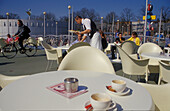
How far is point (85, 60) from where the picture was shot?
184 cm

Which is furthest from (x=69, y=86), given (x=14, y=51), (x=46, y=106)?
(x=14, y=51)

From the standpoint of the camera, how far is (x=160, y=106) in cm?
123

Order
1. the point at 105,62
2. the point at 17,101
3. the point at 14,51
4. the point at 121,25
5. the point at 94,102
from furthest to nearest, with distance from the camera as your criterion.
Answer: the point at 121,25 < the point at 14,51 < the point at 105,62 < the point at 17,101 < the point at 94,102

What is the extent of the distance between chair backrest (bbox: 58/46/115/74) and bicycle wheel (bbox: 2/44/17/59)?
5686 mm

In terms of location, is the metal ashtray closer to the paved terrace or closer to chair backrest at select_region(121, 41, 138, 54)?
the paved terrace

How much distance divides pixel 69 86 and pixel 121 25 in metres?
35.5

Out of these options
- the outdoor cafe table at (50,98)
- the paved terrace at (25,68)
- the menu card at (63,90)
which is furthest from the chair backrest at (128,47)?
the menu card at (63,90)

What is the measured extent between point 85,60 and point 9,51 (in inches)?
251

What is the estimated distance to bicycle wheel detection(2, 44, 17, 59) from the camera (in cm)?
668

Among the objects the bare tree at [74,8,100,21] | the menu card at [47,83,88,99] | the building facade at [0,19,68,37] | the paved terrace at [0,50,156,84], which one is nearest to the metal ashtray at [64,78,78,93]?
the menu card at [47,83,88,99]

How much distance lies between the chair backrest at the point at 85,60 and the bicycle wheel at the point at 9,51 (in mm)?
5686

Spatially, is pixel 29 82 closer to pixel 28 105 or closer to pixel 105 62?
pixel 28 105

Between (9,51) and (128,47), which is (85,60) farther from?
(9,51)

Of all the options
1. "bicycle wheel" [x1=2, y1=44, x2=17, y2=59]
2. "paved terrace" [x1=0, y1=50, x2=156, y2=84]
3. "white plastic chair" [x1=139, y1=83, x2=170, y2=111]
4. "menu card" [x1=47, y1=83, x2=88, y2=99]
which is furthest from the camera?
"bicycle wheel" [x1=2, y1=44, x2=17, y2=59]
